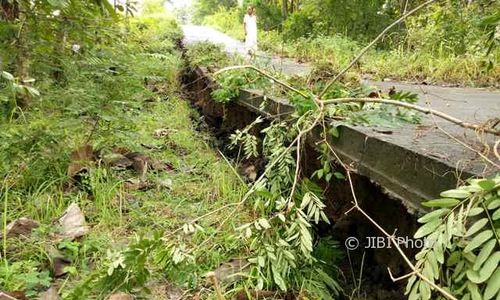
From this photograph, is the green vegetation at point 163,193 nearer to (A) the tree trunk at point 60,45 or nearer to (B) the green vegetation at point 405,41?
(A) the tree trunk at point 60,45

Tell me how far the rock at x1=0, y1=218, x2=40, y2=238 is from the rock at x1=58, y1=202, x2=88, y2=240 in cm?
13

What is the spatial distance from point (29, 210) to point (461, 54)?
586cm

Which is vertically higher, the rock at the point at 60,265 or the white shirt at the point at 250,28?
the white shirt at the point at 250,28

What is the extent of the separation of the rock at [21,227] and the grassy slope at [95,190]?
39 mm

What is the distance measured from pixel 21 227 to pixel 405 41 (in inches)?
272

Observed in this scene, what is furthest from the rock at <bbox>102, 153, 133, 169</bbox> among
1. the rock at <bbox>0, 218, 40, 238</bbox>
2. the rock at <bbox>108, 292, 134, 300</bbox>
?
the rock at <bbox>108, 292, 134, 300</bbox>

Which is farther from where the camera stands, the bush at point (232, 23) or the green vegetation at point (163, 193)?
the bush at point (232, 23)

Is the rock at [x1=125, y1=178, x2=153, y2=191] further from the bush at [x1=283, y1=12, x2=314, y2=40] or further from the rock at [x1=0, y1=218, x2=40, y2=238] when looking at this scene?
the bush at [x1=283, y1=12, x2=314, y2=40]

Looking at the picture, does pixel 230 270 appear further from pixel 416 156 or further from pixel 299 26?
pixel 299 26

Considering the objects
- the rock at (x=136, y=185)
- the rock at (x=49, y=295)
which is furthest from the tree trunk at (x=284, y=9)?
the rock at (x=49, y=295)

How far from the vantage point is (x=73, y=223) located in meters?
2.30

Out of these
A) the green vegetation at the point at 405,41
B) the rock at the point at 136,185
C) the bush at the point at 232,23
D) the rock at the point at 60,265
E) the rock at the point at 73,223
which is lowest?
the bush at the point at 232,23

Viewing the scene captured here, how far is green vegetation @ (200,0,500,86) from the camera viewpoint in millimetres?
3522

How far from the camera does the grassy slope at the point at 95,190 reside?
194cm
